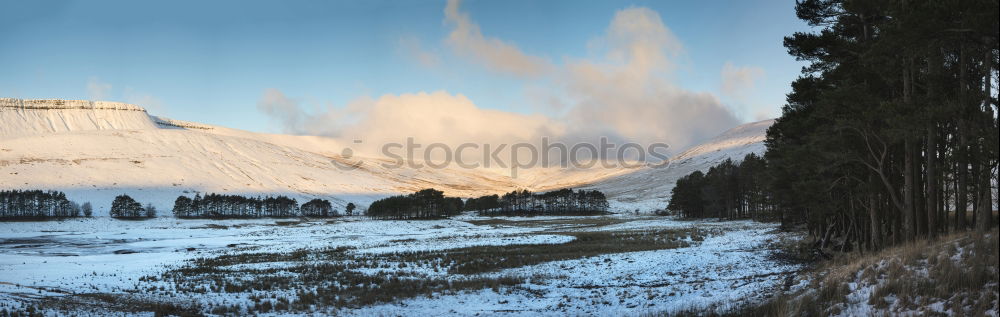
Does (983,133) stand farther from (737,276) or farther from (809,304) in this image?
(737,276)

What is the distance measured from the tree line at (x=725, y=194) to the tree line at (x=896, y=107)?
141 ft

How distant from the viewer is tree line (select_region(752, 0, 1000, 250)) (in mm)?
13422

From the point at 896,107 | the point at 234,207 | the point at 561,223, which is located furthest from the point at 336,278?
the point at 234,207

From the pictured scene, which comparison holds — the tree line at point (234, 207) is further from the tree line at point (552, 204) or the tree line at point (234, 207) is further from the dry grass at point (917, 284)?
the dry grass at point (917, 284)

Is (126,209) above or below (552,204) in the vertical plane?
above

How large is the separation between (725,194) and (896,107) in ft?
260

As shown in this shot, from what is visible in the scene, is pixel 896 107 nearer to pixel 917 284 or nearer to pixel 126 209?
pixel 917 284

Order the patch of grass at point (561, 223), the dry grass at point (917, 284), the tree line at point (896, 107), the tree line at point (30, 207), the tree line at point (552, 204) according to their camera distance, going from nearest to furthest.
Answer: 1. the dry grass at point (917, 284)
2. the tree line at point (896, 107)
3. the patch of grass at point (561, 223)
4. the tree line at point (30, 207)
5. the tree line at point (552, 204)

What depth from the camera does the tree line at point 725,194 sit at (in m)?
78.1

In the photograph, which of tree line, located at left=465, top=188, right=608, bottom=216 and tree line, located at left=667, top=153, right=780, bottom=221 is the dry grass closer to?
tree line, located at left=667, top=153, right=780, bottom=221

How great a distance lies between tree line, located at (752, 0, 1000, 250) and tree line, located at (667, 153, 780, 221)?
43.0 m

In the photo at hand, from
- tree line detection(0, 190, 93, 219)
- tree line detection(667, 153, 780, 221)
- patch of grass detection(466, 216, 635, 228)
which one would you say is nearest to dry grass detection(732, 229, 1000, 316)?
tree line detection(667, 153, 780, 221)

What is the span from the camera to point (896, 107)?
52.7 ft

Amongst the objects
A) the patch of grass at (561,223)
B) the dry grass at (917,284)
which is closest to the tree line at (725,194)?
the patch of grass at (561,223)
